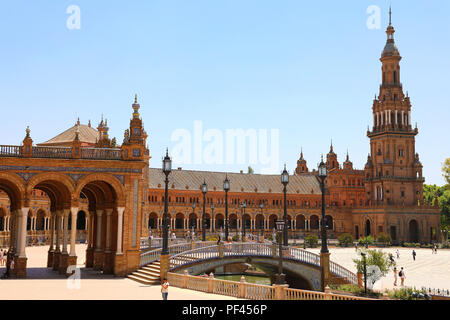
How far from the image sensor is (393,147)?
335 ft

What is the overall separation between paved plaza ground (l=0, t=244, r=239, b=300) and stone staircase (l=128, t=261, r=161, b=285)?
57 centimetres

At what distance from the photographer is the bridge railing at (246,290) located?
1972 centimetres

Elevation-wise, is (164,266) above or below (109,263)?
above

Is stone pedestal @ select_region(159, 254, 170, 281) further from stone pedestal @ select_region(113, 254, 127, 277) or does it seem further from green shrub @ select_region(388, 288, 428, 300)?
green shrub @ select_region(388, 288, 428, 300)

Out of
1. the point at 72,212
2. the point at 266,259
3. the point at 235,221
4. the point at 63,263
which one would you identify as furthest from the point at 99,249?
the point at 235,221

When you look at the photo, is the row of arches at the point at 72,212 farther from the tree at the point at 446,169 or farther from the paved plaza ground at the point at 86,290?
the tree at the point at 446,169

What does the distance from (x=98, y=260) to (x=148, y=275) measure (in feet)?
23.6

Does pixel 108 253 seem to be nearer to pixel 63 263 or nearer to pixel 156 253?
pixel 63 263

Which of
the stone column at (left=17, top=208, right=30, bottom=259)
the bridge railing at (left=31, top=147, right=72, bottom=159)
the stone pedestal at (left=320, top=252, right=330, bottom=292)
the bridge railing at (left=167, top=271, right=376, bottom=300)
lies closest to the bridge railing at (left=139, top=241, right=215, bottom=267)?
the bridge railing at (left=167, top=271, right=376, bottom=300)

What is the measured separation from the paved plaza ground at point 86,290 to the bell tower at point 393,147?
8039cm

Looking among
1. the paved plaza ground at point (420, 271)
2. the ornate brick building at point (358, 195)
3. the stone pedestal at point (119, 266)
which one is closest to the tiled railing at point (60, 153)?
the stone pedestal at point (119, 266)

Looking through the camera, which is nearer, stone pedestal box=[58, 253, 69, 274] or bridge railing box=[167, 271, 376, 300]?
bridge railing box=[167, 271, 376, 300]

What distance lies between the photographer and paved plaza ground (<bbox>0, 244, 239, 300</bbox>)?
76.2 feet
